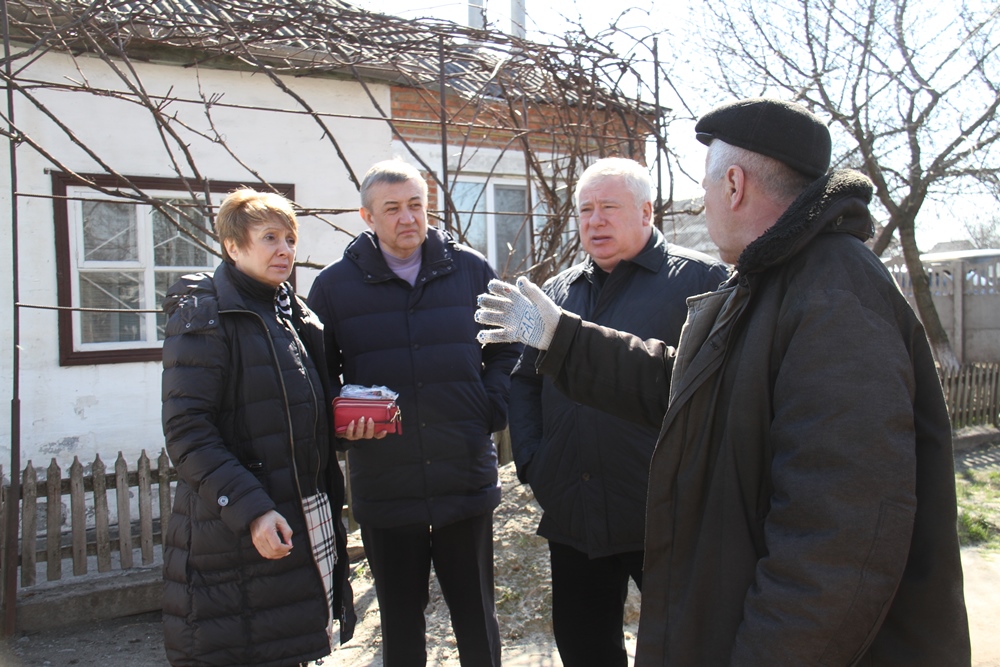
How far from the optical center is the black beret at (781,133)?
1.49 metres

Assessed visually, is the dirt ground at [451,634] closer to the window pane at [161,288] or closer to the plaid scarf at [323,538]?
the plaid scarf at [323,538]

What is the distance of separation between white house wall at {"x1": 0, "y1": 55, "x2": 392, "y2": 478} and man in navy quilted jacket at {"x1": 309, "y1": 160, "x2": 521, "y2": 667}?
9.64 ft

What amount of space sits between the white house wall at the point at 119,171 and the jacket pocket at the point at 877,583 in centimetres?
490

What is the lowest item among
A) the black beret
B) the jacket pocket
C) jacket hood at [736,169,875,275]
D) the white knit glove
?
the jacket pocket

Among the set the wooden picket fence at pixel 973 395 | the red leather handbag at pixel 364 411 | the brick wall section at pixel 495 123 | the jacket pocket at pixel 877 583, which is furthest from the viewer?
the wooden picket fence at pixel 973 395

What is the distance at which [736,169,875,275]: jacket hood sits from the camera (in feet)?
4.53

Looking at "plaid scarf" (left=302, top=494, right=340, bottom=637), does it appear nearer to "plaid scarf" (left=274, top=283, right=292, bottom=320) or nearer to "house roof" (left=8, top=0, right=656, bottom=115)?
"plaid scarf" (left=274, top=283, right=292, bottom=320)

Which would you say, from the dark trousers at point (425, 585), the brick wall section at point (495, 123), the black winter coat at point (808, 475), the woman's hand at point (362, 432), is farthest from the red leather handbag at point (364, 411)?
the brick wall section at point (495, 123)

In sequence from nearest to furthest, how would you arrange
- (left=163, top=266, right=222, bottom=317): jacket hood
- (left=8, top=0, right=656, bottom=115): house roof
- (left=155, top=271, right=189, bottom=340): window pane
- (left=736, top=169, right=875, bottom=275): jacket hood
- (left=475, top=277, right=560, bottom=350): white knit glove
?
(left=736, top=169, right=875, bottom=275): jacket hood < (left=475, top=277, right=560, bottom=350): white knit glove < (left=163, top=266, right=222, bottom=317): jacket hood < (left=8, top=0, right=656, bottom=115): house roof < (left=155, top=271, right=189, bottom=340): window pane

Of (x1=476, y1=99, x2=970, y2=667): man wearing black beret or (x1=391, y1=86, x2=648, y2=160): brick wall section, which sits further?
(x1=391, y1=86, x2=648, y2=160): brick wall section

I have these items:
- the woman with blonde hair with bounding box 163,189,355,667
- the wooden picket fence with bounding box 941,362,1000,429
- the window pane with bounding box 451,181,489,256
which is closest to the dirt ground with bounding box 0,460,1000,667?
the woman with blonde hair with bounding box 163,189,355,667

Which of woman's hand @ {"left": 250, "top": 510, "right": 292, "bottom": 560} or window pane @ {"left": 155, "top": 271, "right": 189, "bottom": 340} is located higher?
window pane @ {"left": 155, "top": 271, "right": 189, "bottom": 340}

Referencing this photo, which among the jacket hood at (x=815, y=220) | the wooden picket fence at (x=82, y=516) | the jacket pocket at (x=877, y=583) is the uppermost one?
the jacket hood at (x=815, y=220)

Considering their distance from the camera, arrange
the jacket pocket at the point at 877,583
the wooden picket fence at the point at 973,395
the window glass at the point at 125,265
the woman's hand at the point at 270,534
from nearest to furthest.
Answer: the jacket pocket at the point at 877,583, the woman's hand at the point at 270,534, the window glass at the point at 125,265, the wooden picket fence at the point at 973,395
